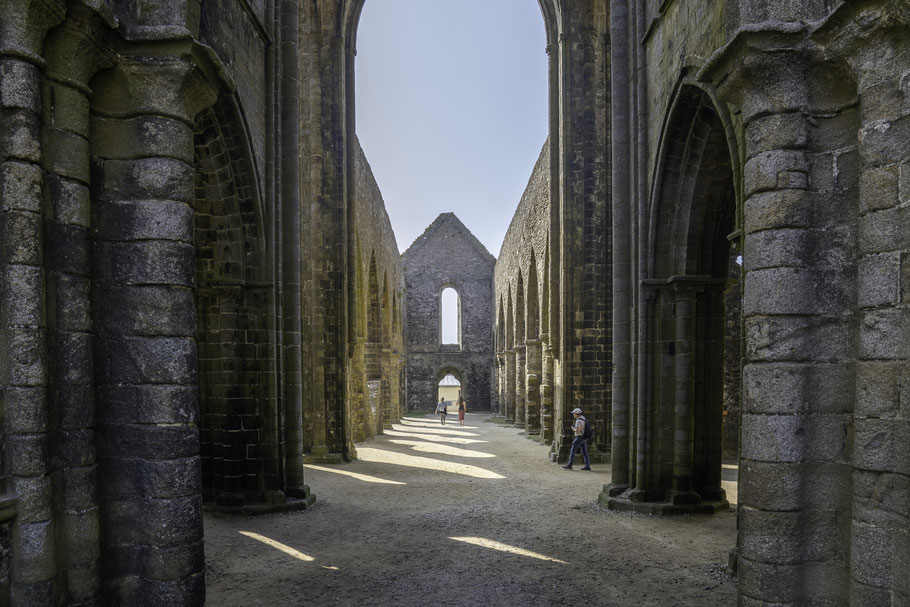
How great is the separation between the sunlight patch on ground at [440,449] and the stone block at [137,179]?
1165cm

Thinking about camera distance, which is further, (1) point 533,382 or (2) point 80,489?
(1) point 533,382

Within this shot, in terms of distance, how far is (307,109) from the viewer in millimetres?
12867

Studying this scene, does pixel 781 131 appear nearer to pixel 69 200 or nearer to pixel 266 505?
pixel 69 200

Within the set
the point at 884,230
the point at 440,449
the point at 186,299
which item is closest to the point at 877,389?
the point at 884,230

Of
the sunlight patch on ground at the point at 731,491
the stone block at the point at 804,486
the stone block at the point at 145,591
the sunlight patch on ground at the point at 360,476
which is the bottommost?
the sunlight patch on ground at the point at 360,476

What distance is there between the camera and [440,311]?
33.0 meters

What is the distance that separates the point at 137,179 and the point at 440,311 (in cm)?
2941

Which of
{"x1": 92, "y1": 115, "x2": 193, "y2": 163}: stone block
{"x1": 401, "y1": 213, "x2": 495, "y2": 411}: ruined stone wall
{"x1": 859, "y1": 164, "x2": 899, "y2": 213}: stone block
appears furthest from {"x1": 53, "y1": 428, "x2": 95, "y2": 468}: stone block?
{"x1": 401, "y1": 213, "x2": 495, "y2": 411}: ruined stone wall

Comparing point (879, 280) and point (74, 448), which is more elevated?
point (879, 280)

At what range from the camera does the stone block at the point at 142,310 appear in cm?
359

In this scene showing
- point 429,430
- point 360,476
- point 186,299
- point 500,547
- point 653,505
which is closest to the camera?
point 186,299

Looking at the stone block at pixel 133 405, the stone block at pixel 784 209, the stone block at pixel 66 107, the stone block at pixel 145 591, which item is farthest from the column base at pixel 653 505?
the stone block at pixel 66 107

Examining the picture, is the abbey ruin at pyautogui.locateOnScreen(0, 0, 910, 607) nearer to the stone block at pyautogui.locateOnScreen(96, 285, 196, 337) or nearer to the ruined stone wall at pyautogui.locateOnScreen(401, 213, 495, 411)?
the stone block at pyautogui.locateOnScreen(96, 285, 196, 337)

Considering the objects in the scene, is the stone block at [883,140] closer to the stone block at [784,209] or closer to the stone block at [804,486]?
the stone block at [784,209]
